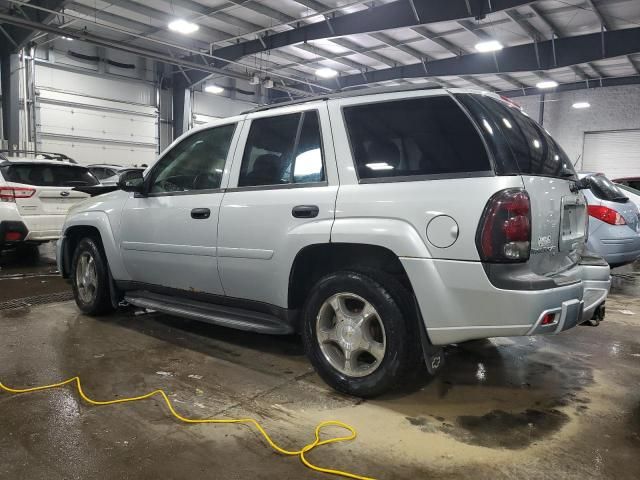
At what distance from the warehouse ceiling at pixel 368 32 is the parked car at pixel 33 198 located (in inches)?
204

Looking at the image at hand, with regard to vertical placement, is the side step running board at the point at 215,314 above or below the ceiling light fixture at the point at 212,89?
below

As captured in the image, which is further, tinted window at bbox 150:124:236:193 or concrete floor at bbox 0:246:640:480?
tinted window at bbox 150:124:236:193

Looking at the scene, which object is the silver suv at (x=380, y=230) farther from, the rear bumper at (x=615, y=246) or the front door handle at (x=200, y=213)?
the rear bumper at (x=615, y=246)

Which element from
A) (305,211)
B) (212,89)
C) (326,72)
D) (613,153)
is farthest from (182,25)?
(613,153)

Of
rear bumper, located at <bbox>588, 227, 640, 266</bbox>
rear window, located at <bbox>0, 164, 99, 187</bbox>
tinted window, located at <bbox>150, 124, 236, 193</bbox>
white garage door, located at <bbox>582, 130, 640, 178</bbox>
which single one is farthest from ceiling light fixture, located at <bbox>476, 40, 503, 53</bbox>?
tinted window, located at <bbox>150, 124, 236, 193</bbox>

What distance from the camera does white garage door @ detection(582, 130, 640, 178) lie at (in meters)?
17.5

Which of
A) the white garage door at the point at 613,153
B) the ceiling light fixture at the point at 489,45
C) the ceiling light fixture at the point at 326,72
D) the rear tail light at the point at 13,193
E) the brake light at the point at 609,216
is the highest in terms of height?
the ceiling light fixture at the point at 326,72

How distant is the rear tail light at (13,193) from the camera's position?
6.51 meters

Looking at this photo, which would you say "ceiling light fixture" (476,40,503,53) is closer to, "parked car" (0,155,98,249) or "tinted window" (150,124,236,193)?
"parked car" (0,155,98,249)

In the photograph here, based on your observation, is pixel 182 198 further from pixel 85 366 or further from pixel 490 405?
pixel 490 405

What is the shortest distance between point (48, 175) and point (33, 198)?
49cm

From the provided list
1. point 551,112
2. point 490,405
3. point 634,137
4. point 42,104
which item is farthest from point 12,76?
point 634,137

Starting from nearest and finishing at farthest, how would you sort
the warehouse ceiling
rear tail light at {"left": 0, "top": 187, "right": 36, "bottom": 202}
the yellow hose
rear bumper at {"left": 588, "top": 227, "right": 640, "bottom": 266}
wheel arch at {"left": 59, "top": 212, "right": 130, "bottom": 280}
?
the yellow hose, wheel arch at {"left": 59, "top": 212, "right": 130, "bottom": 280}, rear bumper at {"left": 588, "top": 227, "right": 640, "bottom": 266}, rear tail light at {"left": 0, "top": 187, "right": 36, "bottom": 202}, the warehouse ceiling

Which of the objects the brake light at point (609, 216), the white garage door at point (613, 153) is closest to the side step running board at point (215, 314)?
the brake light at point (609, 216)
